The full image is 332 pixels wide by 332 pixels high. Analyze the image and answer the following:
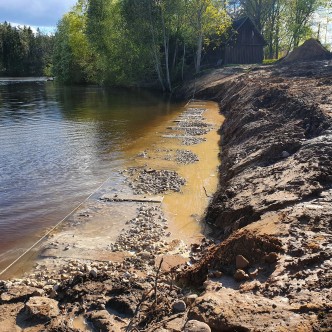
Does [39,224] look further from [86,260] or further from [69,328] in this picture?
[69,328]

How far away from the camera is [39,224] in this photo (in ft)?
A: 36.7

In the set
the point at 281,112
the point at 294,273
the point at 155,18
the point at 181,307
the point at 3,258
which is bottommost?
the point at 3,258

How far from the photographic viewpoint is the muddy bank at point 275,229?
17.0 ft

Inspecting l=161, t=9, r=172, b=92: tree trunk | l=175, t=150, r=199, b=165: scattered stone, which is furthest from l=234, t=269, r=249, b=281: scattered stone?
l=161, t=9, r=172, b=92: tree trunk

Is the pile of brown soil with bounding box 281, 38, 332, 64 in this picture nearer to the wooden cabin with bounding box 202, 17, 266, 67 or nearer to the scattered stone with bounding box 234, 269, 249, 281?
the wooden cabin with bounding box 202, 17, 266, 67

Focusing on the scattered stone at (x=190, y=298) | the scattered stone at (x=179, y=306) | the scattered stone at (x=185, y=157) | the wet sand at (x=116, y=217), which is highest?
the scattered stone at (x=185, y=157)

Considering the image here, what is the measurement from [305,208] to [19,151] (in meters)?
16.5

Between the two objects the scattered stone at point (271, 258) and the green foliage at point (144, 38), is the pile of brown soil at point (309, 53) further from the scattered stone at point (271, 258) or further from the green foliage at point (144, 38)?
the scattered stone at point (271, 258)

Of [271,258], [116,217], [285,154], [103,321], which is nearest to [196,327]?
[103,321]

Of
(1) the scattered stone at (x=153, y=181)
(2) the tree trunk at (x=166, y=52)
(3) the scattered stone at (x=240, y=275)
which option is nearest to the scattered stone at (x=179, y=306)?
(3) the scattered stone at (x=240, y=275)

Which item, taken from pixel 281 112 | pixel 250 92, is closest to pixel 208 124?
pixel 250 92

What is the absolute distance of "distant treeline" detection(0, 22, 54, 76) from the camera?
11819 cm

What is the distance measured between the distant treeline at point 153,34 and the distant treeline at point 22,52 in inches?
1819

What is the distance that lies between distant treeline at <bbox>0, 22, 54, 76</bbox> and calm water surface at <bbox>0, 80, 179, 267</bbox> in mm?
89779
